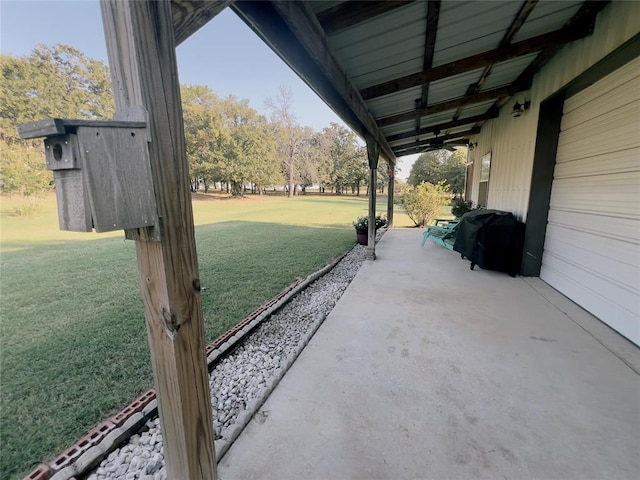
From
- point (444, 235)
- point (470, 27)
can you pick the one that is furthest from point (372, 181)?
point (470, 27)

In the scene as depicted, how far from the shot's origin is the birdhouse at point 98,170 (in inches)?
29.5

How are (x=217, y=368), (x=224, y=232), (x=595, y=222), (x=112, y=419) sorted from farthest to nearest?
1. (x=224, y=232)
2. (x=595, y=222)
3. (x=217, y=368)
4. (x=112, y=419)

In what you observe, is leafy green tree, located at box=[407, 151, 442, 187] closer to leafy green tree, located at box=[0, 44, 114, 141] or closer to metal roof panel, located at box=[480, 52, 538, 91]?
metal roof panel, located at box=[480, 52, 538, 91]

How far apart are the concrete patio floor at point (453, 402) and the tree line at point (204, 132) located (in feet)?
26.9

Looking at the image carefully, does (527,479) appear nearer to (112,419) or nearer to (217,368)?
(217,368)

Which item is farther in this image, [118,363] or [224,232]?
[224,232]

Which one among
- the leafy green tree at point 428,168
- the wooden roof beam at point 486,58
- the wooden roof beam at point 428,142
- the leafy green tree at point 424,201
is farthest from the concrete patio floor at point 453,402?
the leafy green tree at point 428,168

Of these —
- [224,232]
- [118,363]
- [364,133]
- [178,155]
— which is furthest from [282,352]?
[224,232]

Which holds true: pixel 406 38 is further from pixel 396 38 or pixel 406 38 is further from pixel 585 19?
pixel 585 19

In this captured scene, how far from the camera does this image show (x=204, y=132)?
2497 cm

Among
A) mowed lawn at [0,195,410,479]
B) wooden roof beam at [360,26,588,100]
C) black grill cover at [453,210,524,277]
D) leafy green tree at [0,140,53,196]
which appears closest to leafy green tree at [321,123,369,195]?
leafy green tree at [0,140,53,196]

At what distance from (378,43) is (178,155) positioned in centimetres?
203

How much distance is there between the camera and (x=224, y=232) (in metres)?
8.79

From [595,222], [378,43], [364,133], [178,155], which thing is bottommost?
[595,222]
